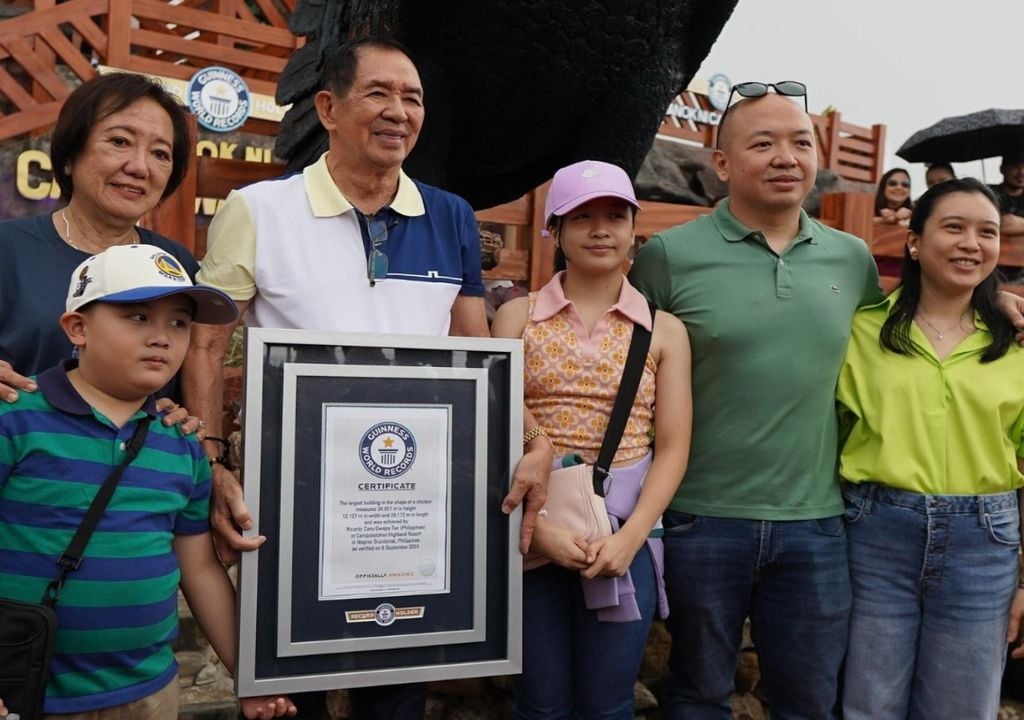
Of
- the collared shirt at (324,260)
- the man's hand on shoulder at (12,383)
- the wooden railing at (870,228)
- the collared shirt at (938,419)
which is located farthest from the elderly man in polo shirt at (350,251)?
the wooden railing at (870,228)

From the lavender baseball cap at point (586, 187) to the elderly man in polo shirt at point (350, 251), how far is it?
0.92 ft

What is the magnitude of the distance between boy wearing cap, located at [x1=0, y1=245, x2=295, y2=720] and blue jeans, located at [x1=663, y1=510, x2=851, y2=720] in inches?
36.2

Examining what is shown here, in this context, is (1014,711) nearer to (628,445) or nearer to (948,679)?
(948,679)

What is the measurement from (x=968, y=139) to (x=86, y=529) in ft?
22.2

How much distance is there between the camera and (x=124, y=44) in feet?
27.3

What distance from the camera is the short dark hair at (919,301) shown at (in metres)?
2.03

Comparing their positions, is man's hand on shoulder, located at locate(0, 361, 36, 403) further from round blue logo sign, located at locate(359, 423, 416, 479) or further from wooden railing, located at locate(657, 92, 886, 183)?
wooden railing, located at locate(657, 92, 886, 183)

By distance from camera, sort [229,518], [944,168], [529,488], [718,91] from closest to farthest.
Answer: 1. [229,518]
2. [529,488]
3. [944,168]
4. [718,91]

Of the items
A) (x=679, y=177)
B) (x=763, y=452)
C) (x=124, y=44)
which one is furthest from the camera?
(x=679, y=177)

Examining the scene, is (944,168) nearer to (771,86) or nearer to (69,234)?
(771,86)

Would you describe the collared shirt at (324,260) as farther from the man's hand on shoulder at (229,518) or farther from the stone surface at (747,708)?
the stone surface at (747,708)

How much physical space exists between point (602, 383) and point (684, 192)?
794 centimetres

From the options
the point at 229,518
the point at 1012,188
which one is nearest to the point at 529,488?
the point at 229,518

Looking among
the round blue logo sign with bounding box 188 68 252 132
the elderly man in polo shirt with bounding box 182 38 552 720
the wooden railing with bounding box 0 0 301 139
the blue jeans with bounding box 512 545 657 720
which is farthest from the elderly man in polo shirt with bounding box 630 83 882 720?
the round blue logo sign with bounding box 188 68 252 132
